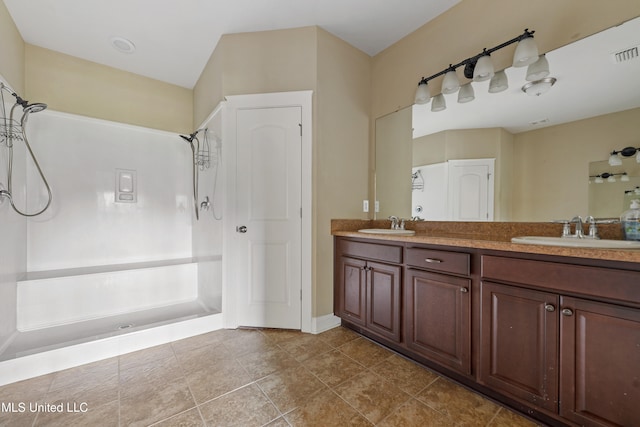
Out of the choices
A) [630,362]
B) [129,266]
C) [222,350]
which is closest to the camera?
[630,362]

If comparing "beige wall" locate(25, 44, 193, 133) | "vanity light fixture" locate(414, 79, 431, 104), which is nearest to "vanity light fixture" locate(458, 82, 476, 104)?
"vanity light fixture" locate(414, 79, 431, 104)

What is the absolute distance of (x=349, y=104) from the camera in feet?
7.97

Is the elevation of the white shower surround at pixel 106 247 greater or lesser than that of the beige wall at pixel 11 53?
lesser

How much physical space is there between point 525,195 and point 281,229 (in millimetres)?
1790

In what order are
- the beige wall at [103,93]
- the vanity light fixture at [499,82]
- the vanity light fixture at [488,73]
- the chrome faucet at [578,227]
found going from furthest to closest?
the beige wall at [103,93] → the vanity light fixture at [499,82] → the vanity light fixture at [488,73] → the chrome faucet at [578,227]

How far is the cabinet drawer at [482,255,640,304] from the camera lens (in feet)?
3.16

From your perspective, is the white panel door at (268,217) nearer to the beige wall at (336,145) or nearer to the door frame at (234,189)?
the door frame at (234,189)

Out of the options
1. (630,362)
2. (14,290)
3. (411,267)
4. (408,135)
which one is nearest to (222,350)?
(411,267)

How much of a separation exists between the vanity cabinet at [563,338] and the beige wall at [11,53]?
364 cm

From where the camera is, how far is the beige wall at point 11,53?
1.91 meters

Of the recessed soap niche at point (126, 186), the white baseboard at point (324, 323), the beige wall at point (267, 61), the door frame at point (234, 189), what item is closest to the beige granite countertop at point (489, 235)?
the door frame at point (234, 189)

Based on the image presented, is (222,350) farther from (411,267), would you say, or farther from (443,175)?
(443,175)

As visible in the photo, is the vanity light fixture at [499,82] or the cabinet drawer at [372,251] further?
the cabinet drawer at [372,251]

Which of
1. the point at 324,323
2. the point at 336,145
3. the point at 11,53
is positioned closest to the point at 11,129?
the point at 11,53
